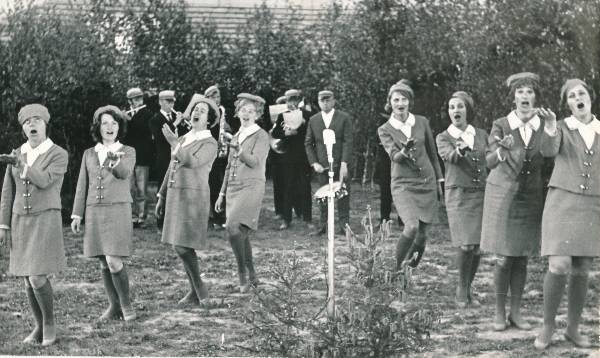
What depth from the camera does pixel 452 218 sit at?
754 cm

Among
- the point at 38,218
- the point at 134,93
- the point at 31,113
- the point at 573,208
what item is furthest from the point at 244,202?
the point at 134,93

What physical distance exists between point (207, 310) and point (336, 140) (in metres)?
4.33

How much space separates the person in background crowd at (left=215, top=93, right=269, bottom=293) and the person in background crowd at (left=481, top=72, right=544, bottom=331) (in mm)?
2286

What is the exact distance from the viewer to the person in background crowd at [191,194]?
7.55 metres

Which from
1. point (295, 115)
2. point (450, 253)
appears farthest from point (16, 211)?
point (295, 115)

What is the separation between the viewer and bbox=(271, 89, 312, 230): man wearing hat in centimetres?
1213

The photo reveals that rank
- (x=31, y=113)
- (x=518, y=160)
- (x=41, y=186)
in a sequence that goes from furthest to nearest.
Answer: (x=518, y=160), (x=31, y=113), (x=41, y=186)

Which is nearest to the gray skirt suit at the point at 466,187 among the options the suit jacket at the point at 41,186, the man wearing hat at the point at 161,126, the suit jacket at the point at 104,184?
the suit jacket at the point at 104,184

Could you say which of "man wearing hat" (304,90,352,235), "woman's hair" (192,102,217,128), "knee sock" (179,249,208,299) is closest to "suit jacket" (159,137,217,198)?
"woman's hair" (192,102,217,128)

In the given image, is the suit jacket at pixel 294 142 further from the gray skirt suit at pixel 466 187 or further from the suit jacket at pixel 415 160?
the gray skirt suit at pixel 466 187

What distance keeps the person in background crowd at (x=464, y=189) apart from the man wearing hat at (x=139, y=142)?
555cm

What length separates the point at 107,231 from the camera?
6.92 metres

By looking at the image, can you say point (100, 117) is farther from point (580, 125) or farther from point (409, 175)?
point (580, 125)

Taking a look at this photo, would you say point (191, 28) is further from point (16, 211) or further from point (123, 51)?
point (16, 211)
